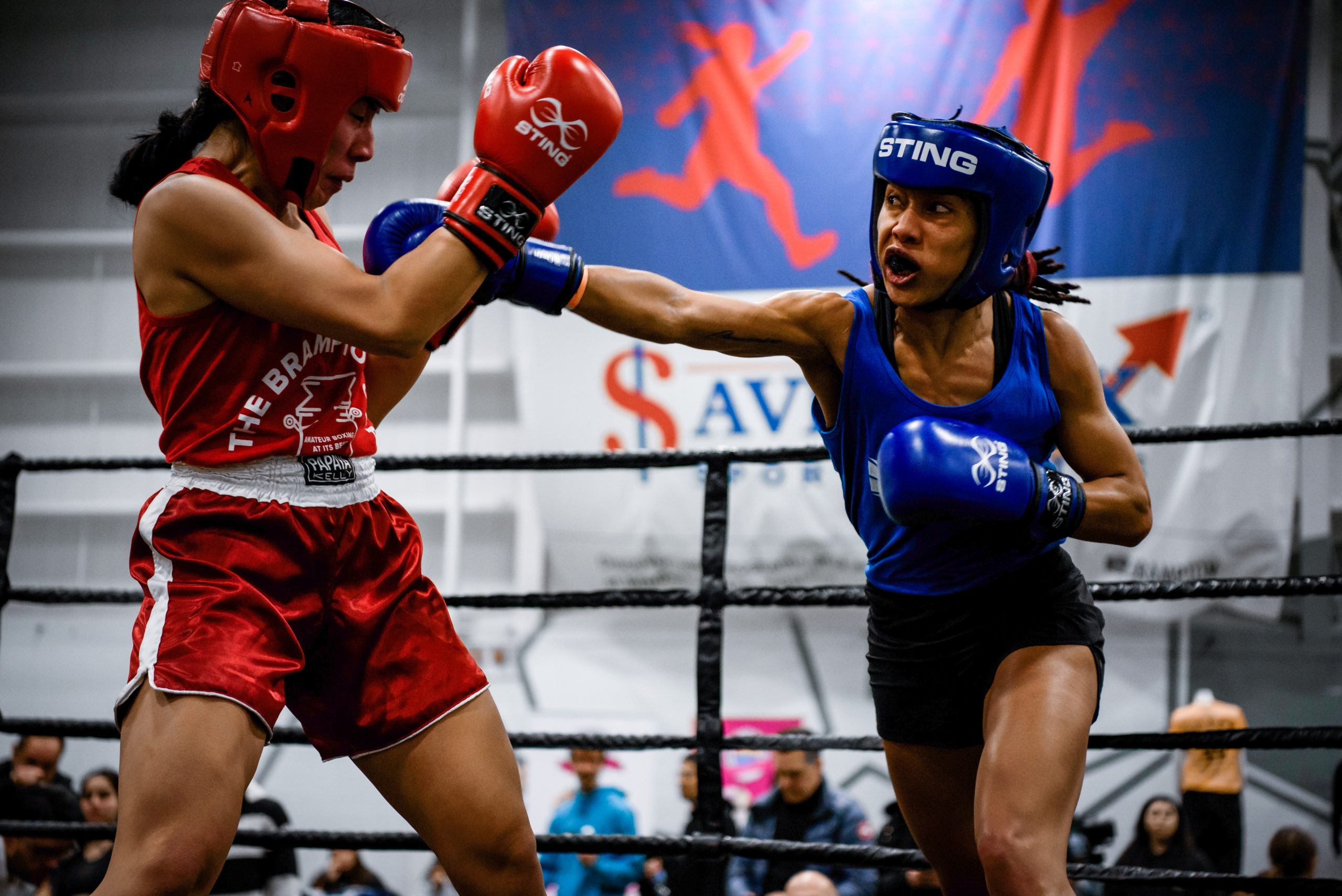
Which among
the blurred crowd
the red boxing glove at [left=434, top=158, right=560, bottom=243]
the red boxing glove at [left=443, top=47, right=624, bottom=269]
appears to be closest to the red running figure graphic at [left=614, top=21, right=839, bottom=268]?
the blurred crowd

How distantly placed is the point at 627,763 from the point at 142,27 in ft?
17.8

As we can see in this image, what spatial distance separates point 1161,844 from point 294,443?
4.23 meters

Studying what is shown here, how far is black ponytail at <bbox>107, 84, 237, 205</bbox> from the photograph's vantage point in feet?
4.80

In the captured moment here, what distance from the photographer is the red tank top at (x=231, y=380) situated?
1.37 m

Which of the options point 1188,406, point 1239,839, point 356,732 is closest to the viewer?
point 356,732

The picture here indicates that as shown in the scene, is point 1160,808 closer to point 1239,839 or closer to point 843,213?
point 1239,839

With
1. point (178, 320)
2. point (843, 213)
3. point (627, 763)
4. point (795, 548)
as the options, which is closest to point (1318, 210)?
Result: point (843, 213)

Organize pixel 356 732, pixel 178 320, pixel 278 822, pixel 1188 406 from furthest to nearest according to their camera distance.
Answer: pixel 1188 406 < pixel 278 822 < pixel 356 732 < pixel 178 320

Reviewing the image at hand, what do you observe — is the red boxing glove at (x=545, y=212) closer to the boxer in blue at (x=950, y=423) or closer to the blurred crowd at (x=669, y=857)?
the boxer in blue at (x=950, y=423)

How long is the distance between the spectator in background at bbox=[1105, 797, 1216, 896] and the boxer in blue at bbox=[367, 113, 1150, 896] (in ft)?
9.36

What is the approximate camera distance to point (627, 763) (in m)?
5.97

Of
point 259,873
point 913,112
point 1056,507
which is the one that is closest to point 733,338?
point 1056,507

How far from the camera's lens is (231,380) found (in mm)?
1384

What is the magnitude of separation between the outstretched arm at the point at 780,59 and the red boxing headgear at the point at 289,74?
455 centimetres
